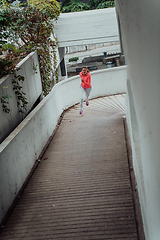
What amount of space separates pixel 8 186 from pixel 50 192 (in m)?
0.98

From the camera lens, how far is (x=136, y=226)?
4.21 m

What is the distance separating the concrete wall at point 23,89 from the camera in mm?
6371

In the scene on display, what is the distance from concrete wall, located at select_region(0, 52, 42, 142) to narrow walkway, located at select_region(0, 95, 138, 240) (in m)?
1.37

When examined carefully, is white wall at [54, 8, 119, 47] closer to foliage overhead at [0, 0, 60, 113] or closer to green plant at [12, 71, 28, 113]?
foliage overhead at [0, 0, 60, 113]

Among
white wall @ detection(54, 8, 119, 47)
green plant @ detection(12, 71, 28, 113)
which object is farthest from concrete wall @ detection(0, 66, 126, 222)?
white wall @ detection(54, 8, 119, 47)

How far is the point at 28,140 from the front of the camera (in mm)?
6621

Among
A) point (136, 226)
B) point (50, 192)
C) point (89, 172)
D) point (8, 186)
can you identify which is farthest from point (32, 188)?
point (136, 226)

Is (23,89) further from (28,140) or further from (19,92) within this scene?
(28,140)

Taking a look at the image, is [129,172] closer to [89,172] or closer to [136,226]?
[89,172]

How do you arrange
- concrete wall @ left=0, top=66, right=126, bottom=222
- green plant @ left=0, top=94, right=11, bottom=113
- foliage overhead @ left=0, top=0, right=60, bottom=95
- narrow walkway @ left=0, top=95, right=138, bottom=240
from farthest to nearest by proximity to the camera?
foliage overhead @ left=0, top=0, right=60, bottom=95, green plant @ left=0, top=94, right=11, bottom=113, concrete wall @ left=0, top=66, right=126, bottom=222, narrow walkway @ left=0, top=95, right=138, bottom=240

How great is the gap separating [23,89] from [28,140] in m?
2.21

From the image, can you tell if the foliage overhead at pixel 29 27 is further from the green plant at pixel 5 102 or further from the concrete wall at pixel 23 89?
the green plant at pixel 5 102

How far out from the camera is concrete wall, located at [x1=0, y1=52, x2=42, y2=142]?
637 centimetres

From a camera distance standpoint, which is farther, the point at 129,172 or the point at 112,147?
the point at 112,147
